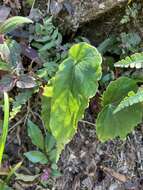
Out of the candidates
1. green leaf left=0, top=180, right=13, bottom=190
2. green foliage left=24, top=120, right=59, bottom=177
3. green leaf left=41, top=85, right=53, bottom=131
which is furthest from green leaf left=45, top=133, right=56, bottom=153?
green leaf left=0, top=180, right=13, bottom=190

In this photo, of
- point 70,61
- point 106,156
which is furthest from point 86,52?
point 106,156

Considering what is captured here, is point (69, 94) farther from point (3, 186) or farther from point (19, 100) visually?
point (3, 186)

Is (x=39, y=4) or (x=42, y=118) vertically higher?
(x=39, y=4)

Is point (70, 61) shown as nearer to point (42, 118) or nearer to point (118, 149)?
point (42, 118)

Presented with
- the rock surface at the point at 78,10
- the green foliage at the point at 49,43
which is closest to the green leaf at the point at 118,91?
the green foliage at the point at 49,43

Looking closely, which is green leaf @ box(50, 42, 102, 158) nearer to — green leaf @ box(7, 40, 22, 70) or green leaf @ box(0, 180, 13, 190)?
green leaf @ box(7, 40, 22, 70)

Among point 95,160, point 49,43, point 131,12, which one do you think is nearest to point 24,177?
point 95,160
